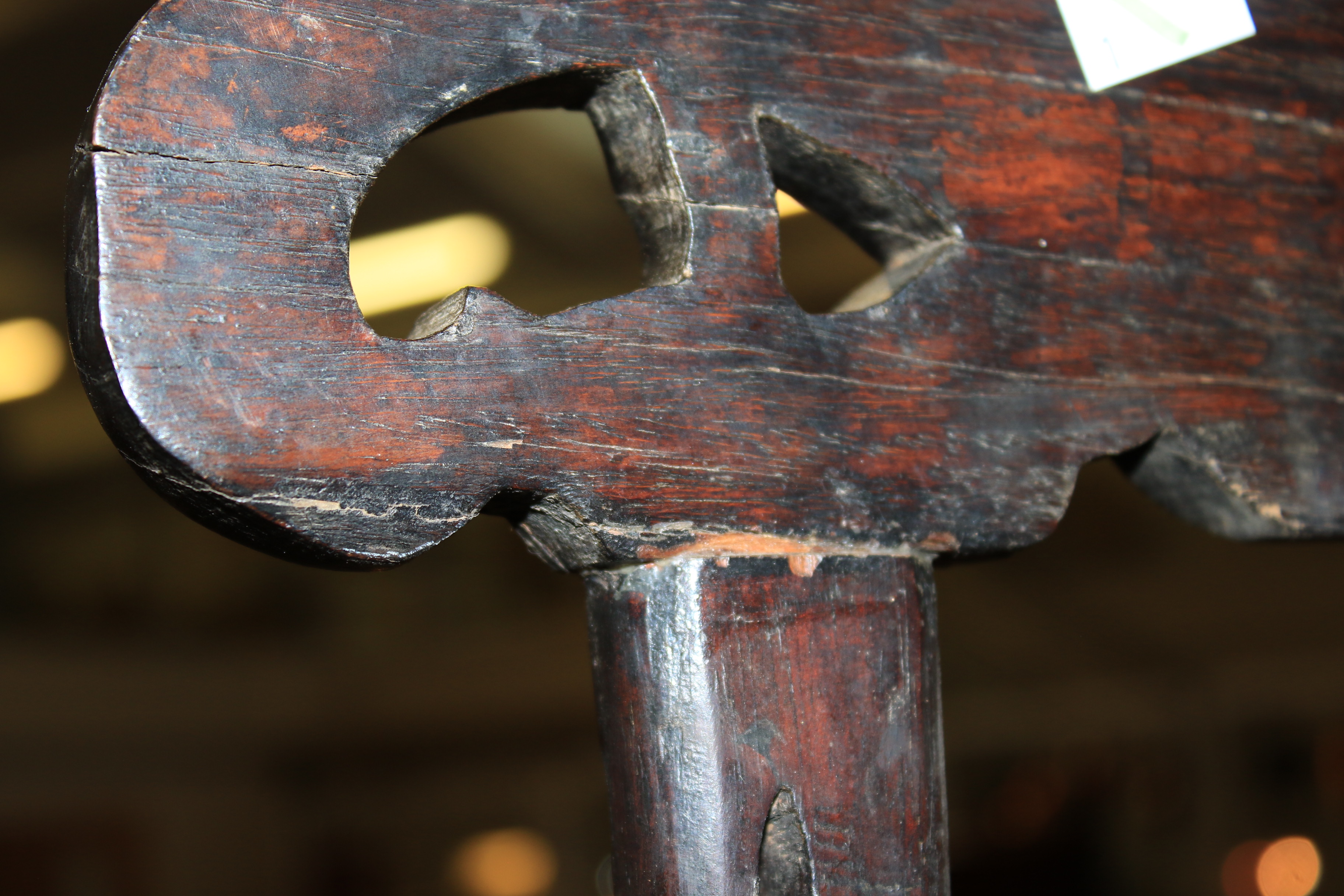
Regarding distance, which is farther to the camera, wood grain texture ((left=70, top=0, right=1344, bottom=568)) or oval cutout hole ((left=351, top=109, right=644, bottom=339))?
oval cutout hole ((left=351, top=109, right=644, bottom=339))

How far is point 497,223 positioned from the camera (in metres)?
2.41

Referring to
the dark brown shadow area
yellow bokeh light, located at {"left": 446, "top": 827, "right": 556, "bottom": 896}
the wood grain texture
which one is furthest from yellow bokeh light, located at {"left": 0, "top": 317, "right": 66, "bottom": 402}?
the dark brown shadow area

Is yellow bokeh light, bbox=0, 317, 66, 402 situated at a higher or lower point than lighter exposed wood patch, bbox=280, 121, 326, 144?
higher

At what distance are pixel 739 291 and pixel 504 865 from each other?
347cm

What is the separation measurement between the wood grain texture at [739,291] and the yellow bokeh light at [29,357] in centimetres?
227

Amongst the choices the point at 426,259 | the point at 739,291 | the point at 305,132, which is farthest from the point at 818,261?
the point at 305,132

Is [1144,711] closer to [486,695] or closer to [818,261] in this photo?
[818,261]

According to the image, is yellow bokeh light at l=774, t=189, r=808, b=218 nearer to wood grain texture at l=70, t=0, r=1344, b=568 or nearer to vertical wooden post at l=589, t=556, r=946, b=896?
wood grain texture at l=70, t=0, r=1344, b=568

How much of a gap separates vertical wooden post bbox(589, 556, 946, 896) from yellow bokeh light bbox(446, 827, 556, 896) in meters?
3.19

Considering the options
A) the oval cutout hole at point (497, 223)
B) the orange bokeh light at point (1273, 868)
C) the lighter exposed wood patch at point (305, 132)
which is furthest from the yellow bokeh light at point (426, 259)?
the orange bokeh light at point (1273, 868)

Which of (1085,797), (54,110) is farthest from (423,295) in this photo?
(1085,797)

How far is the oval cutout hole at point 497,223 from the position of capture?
2.04 m

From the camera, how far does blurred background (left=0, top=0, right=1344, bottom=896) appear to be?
2795mm

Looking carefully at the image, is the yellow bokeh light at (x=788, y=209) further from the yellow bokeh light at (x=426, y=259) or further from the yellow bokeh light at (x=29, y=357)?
the yellow bokeh light at (x=29, y=357)
